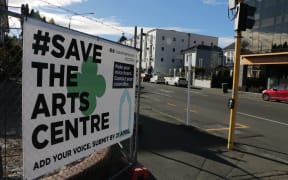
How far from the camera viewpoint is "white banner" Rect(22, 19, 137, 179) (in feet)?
9.45

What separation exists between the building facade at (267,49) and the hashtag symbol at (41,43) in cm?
3539

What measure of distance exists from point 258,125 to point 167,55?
88.7m

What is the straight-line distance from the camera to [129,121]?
4953 millimetres

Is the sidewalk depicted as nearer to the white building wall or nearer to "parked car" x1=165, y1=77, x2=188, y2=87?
"parked car" x1=165, y1=77, x2=188, y2=87

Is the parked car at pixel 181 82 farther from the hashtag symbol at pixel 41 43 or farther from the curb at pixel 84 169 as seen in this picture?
the hashtag symbol at pixel 41 43

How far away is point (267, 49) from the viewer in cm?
3834

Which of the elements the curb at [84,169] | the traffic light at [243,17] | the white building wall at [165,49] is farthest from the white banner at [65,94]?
the white building wall at [165,49]

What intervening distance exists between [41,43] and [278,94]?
1005 inches

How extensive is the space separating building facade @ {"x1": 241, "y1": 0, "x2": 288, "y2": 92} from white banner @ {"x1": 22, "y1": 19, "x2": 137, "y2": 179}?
112 feet

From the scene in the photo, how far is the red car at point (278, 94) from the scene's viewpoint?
25.2 m

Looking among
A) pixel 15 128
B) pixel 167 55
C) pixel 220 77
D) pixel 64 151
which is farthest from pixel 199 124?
pixel 167 55

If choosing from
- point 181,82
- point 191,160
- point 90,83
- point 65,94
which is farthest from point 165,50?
point 65,94

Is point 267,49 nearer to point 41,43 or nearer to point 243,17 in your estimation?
point 243,17

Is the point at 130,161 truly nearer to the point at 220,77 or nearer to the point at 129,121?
the point at 129,121
